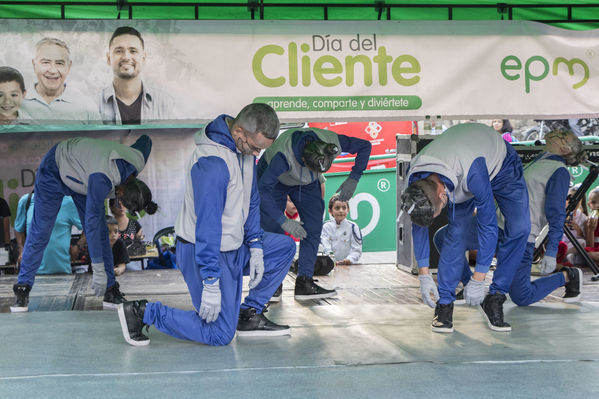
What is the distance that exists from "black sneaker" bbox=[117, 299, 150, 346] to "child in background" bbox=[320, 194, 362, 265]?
3.80 m

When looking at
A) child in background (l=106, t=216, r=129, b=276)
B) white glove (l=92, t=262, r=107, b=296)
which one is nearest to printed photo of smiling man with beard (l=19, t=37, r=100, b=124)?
white glove (l=92, t=262, r=107, b=296)

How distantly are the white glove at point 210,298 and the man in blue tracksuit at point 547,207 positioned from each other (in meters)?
1.75

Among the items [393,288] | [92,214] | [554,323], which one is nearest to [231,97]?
[92,214]

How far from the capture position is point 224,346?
12.3 feet

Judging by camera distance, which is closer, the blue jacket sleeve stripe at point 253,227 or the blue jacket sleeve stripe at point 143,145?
the blue jacket sleeve stripe at point 253,227

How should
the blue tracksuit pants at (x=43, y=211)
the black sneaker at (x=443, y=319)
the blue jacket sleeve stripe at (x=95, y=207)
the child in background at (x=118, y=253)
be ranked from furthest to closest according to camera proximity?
the child in background at (x=118, y=253) < the blue tracksuit pants at (x=43, y=211) < the blue jacket sleeve stripe at (x=95, y=207) < the black sneaker at (x=443, y=319)

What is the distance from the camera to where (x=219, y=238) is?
3449mm

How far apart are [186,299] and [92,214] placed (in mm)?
1133

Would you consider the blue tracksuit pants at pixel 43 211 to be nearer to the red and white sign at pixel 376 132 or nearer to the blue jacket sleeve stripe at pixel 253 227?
the blue jacket sleeve stripe at pixel 253 227

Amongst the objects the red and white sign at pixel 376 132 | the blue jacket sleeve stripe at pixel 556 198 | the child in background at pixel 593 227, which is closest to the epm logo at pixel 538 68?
the blue jacket sleeve stripe at pixel 556 198

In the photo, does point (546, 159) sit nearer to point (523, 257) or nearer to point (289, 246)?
point (523, 257)

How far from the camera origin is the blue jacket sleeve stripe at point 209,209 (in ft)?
11.3

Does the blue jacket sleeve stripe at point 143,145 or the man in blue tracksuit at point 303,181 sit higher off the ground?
the blue jacket sleeve stripe at point 143,145

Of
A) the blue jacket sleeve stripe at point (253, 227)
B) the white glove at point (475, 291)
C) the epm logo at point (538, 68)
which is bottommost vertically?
the white glove at point (475, 291)
